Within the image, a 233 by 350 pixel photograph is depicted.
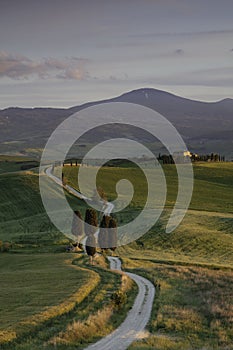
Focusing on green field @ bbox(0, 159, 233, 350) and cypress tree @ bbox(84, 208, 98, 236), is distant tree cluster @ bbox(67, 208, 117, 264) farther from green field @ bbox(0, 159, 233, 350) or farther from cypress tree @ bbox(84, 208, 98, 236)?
green field @ bbox(0, 159, 233, 350)

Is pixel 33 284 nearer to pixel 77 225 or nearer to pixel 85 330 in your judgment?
pixel 85 330

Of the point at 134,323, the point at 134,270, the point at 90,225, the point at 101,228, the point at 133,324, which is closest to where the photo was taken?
the point at 133,324

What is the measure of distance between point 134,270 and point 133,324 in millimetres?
22307

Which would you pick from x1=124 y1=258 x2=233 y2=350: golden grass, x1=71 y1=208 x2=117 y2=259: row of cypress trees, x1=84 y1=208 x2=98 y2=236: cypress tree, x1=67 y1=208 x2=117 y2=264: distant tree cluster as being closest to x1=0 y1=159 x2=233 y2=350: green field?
x1=124 y1=258 x2=233 y2=350: golden grass

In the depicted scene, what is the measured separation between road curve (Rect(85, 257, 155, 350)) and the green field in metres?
0.63

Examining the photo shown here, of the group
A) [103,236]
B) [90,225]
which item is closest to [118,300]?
[90,225]

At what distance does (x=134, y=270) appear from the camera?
53.6 meters

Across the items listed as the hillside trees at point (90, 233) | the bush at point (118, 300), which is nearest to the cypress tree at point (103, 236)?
the hillside trees at point (90, 233)

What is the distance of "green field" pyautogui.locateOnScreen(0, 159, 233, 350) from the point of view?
95.4 feet

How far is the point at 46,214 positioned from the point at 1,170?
86.3 meters

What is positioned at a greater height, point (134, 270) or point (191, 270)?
point (191, 270)

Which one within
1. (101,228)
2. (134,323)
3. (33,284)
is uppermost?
(101,228)

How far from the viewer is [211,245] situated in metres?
71.9

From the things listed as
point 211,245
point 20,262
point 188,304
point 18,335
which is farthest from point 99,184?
point 18,335
